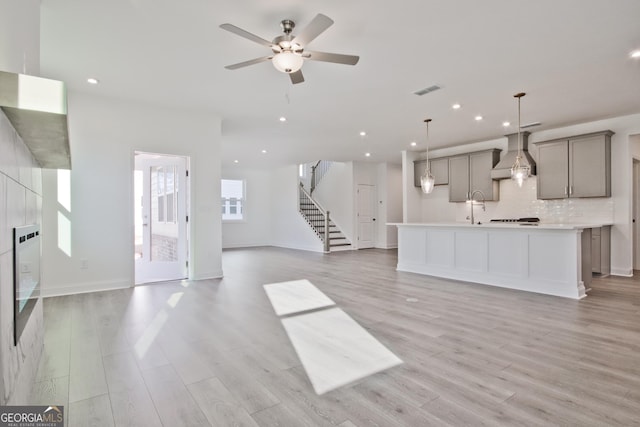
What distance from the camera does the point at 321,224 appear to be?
1122 centimetres

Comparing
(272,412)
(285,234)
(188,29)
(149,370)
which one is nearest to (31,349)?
(149,370)

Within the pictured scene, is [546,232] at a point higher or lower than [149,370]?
higher

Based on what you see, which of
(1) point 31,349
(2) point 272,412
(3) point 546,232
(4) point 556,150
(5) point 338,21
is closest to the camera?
(2) point 272,412

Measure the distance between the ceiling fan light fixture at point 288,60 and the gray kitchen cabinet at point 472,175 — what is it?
19.7 ft

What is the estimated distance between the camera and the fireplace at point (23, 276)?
1.52 meters

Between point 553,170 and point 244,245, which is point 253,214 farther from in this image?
point 553,170

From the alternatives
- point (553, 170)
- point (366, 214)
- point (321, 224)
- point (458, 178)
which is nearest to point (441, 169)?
point (458, 178)

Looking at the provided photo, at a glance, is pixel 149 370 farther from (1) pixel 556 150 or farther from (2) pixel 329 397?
(1) pixel 556 150

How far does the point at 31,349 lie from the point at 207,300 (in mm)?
2357

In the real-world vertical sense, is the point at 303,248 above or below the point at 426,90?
below

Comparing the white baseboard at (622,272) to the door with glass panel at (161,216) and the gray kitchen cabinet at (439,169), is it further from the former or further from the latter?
the door with glass panel at (161,216)

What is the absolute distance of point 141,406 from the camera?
6.45 feet

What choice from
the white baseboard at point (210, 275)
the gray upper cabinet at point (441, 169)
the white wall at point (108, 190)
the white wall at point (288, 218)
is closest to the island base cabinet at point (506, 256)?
the gray upper cabinet at point (441, 169)

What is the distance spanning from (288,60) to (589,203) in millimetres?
6538
